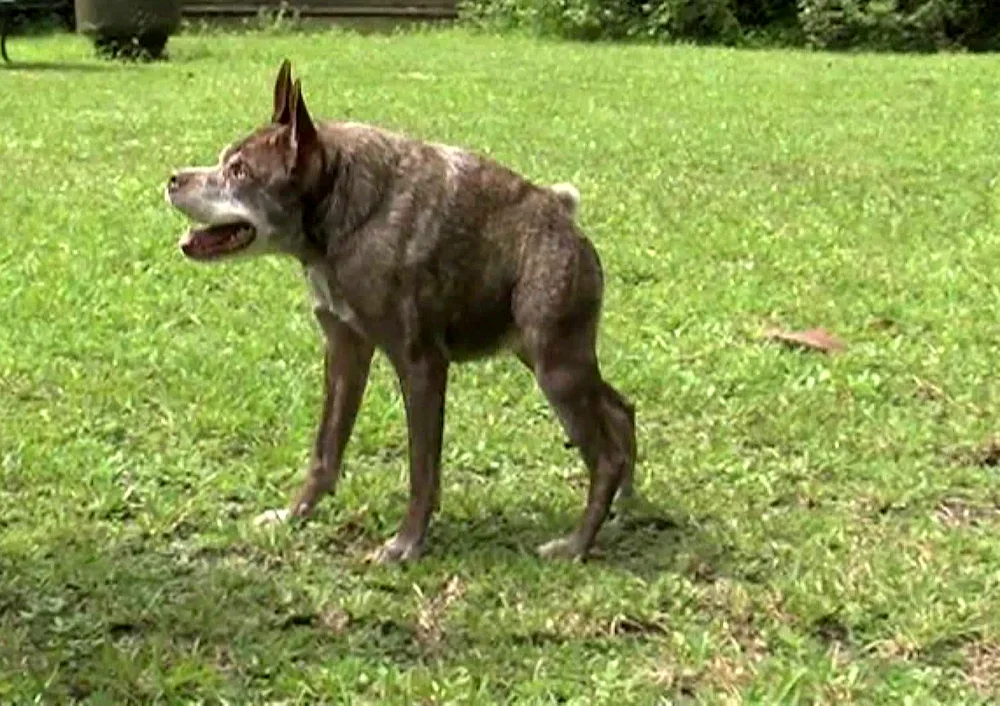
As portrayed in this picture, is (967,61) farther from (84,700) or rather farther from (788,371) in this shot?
(84,700)

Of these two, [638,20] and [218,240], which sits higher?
[218,240]

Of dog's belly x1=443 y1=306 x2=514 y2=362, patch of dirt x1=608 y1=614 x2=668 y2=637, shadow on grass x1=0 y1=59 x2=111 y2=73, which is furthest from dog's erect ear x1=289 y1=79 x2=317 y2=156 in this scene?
shadow on grass x1=0 y1=59 x2=111 y2=73

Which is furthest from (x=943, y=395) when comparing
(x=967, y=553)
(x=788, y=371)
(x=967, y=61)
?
(x=967, y=61)

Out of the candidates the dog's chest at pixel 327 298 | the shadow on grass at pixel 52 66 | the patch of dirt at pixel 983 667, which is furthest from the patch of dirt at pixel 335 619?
the shadow on grass at pixel 52 66

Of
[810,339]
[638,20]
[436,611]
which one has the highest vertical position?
[436,611]

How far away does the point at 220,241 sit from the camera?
13.8 ft

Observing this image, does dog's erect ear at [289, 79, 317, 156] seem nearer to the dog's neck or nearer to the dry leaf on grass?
the dog's neck

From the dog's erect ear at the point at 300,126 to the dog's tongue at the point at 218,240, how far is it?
0.22m

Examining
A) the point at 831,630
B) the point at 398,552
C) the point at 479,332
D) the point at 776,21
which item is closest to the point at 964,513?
the point at 831,630

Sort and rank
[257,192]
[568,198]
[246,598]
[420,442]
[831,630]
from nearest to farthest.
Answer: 1. [831,630]
2. [246,598]
3. [257,192]
4. [420,442]
5. [568,198]

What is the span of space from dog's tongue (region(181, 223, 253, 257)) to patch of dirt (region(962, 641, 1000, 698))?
5.74 feet

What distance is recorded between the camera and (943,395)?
5688 millimetres

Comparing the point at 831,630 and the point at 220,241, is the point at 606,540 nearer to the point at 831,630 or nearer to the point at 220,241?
the point at 831,630

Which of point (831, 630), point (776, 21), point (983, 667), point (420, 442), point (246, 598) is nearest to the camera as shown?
point (983, 667)
